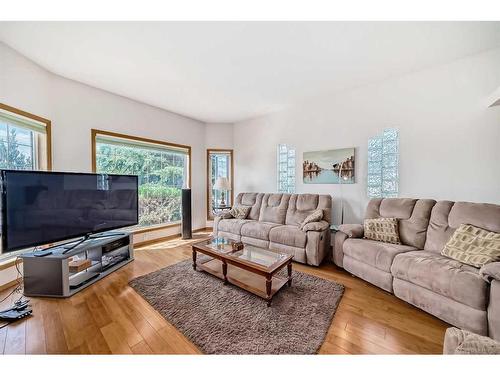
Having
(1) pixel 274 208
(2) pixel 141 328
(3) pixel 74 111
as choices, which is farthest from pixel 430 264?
(3) pixel 74 111

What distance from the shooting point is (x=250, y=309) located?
171 cm

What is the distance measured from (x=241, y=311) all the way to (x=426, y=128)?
3067 millimetres

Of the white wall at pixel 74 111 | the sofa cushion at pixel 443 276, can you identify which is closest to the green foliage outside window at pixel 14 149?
the white wall at pixel 74 111

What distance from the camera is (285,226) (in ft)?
9.94

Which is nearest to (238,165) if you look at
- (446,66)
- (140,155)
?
(140,155)

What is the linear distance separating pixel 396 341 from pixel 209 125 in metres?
4.61

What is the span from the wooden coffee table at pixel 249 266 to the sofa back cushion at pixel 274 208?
1.06m

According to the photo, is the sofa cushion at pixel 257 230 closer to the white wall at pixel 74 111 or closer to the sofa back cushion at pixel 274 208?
the sofa back cushion at pixel 274 208

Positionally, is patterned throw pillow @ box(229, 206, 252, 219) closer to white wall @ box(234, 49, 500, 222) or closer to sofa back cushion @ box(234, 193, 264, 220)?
sofa back cushion @ box(234, 193, 264, 220)

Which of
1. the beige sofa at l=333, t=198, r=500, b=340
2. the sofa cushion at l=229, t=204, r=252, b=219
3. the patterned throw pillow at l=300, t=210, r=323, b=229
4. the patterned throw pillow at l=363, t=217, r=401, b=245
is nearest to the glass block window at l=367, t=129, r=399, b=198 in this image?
the beige sofa at l=333, t=198, r=500, b=340

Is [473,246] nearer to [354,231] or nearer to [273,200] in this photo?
[354,231]

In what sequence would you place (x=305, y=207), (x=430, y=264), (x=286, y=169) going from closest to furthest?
(x=430, y=264) < (x=305, y=207) < (x=286, y=169)

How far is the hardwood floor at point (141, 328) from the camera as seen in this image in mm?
1310

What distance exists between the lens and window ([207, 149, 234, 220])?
15.3 feet
